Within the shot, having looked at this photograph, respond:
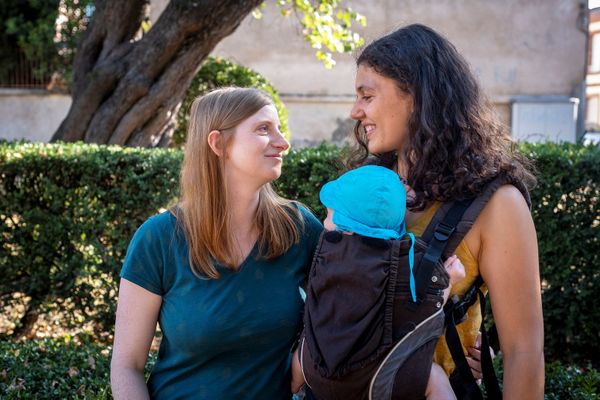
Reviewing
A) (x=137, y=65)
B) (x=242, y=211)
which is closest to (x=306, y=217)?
(x=242, y=211)

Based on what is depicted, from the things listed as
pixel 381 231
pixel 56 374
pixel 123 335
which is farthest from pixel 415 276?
pixel 56 374

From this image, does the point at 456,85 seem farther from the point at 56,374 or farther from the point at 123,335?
the point at 56,374

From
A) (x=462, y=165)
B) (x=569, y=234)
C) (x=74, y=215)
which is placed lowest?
(x=569, y=234)

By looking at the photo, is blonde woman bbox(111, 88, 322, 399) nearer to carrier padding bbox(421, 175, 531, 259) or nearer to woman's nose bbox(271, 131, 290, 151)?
woman's nose bbox(271, 131, 290, 151)

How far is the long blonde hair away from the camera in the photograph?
2.45 meters

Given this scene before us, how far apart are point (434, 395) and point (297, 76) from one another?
53.4 ft

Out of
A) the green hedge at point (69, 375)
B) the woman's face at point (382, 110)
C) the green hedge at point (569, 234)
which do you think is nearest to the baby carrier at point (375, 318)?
the woman's face at point (382, 110)

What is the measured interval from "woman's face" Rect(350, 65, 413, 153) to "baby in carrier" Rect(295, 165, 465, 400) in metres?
0.34

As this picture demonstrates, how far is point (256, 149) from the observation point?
249 cm

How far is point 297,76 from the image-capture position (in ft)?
58.5

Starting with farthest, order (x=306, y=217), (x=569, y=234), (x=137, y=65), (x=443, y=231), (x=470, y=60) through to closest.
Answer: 1. (x=470, y=60)
2. (x=137, y=65)
3. (x=569, y=234)
4. (x=306, y=217)
5. (x=443, y=231)

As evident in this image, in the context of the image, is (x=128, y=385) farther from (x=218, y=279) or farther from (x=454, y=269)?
(x=454, y=269)

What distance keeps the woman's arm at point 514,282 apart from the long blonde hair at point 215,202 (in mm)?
746

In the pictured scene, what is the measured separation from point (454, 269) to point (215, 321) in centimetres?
83
